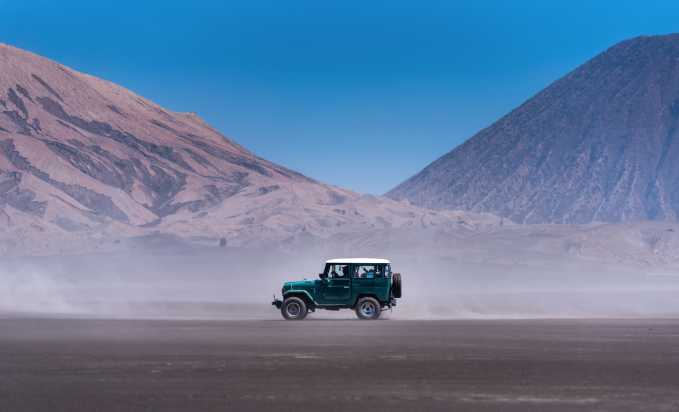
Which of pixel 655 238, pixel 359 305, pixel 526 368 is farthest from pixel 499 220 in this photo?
pixel 526 368

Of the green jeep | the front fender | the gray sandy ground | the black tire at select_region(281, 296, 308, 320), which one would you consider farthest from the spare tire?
the gray sandy ground

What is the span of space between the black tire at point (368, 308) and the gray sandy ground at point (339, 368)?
4012 mm

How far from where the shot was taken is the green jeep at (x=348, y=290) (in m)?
40.2

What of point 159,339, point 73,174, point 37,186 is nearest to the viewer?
point 159,339

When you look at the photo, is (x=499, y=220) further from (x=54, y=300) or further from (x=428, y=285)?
(x=54, y=300)

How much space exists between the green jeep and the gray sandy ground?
3828 millimetres

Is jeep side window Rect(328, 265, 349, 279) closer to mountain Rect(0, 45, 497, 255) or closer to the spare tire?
the spare tire

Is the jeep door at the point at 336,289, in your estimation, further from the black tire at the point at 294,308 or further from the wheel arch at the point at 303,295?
the black tire at the point at 294,308

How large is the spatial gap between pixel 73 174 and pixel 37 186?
12335mm

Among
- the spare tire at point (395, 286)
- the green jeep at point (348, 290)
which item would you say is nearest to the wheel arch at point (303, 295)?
the green jeep at point (348, 290)

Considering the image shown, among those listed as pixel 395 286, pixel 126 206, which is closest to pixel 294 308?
pixel 395 286

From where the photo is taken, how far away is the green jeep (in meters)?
A: 40.2

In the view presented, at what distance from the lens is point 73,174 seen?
184 metres

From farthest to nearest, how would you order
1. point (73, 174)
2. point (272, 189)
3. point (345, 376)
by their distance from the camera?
1. point (272, 189)
2. point (73, 174)
3. point (345, 376)
